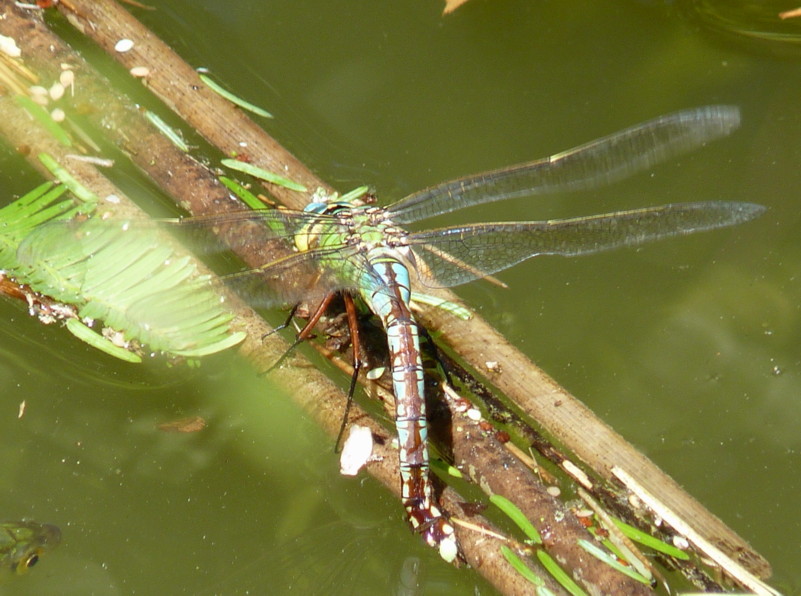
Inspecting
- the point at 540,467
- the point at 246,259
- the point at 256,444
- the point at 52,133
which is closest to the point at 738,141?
the point at 540,467

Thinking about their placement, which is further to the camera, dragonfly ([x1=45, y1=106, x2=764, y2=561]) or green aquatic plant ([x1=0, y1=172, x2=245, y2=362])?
green aquatic plant ([x1=0, y1=172, x2=245, y2=362])

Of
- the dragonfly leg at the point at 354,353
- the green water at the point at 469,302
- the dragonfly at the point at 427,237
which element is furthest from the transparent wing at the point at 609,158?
the green water at the point at 469,302

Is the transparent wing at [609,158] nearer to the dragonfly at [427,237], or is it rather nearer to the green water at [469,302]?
the dragonfly at [427,237]

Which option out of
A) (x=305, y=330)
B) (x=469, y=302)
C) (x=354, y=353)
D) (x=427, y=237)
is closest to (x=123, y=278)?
(x=305, y=330)

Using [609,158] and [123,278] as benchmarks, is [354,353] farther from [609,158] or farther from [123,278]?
[609,158]

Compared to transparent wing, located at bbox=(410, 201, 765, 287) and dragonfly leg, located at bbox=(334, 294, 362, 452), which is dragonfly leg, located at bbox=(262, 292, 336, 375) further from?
transparent wing, located at bbox=(410, 201, 765, 287)

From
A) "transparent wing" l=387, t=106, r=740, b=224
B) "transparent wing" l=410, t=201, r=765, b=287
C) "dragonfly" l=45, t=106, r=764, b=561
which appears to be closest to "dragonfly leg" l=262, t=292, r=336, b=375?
"dragonfly" l=45, t=106, r=764, b=561
